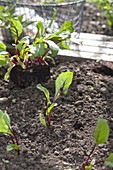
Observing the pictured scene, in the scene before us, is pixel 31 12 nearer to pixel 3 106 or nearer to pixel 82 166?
pixel 3 106

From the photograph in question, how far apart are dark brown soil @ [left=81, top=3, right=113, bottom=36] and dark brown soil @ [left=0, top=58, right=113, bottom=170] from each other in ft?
3.02

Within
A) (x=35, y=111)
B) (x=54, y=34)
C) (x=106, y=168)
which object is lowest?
(x=106, y=168)

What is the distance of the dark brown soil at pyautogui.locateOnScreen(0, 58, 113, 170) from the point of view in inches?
70.4

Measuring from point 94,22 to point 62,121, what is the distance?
169 centimetres

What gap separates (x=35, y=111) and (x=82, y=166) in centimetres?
46

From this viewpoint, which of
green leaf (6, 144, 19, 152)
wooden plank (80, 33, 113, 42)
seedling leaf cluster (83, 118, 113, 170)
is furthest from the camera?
wooden plank (80, 33, 113, 42)

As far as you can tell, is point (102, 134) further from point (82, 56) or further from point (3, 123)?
point (82, 56)

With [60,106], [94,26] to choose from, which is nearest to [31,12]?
[94,26]

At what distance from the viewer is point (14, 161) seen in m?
1.77

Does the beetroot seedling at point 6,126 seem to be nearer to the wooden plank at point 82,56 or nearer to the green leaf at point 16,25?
the green leaf at point 16,25

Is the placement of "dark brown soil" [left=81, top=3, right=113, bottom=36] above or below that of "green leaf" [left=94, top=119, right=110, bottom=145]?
above

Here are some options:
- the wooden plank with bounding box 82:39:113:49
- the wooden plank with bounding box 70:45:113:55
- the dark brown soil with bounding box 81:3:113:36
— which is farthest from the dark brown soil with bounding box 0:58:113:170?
the dark brown soil with bounding box 81:3:113:36

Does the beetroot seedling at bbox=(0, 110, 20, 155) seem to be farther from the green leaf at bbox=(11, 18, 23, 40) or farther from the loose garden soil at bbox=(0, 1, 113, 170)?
the green leaf at bbox=(11, 18, 23, 40)

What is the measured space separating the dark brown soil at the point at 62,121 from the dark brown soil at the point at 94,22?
0.92 m
